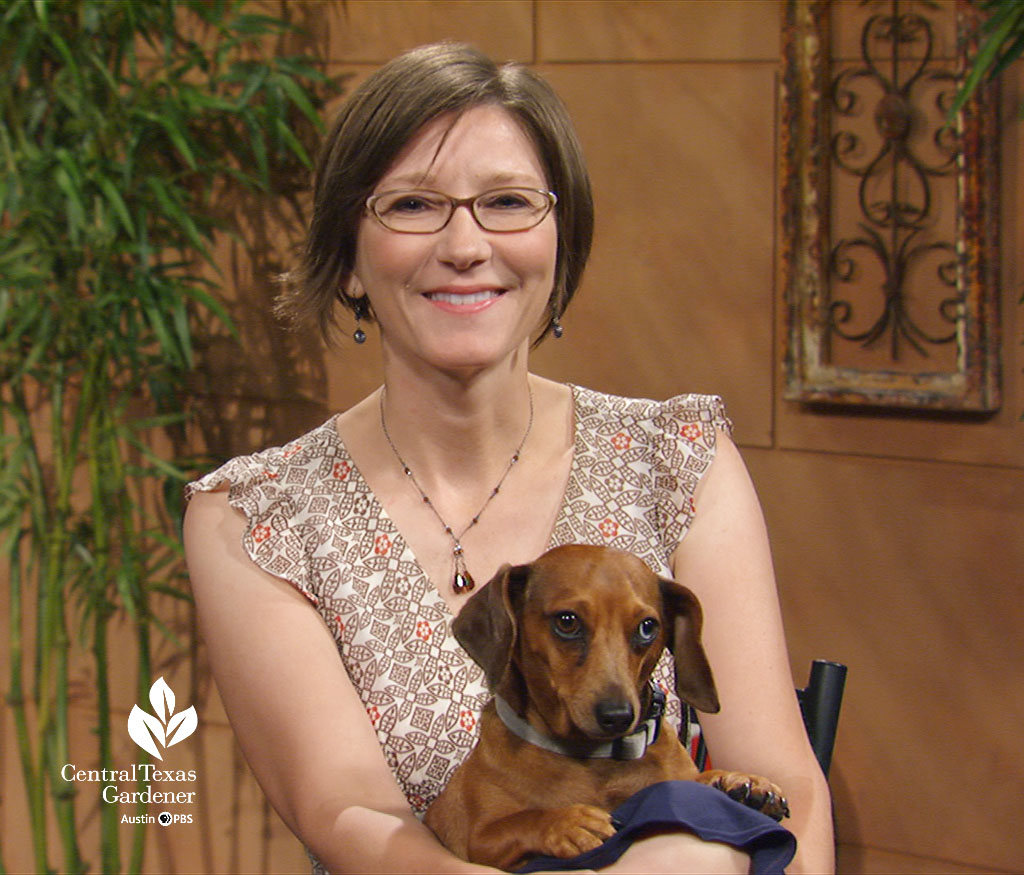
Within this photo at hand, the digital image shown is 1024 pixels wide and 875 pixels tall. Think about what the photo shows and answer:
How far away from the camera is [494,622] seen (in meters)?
1.01

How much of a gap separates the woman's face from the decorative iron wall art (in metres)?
0.99

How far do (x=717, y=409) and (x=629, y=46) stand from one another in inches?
41.9

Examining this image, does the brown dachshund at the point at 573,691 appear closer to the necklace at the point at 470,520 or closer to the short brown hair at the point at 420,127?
the necklace at the point at 470,520

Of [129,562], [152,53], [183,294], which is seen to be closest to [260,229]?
[183,294]

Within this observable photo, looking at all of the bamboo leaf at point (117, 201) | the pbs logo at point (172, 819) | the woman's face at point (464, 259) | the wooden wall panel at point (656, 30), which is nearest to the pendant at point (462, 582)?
the woman's face at point (464, 259)

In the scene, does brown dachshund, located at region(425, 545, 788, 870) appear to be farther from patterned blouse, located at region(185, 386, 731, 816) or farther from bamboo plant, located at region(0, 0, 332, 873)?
bamboo plant, located at region(0, 0, 332, 873)

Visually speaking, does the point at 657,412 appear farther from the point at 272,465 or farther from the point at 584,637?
the point at 584,637

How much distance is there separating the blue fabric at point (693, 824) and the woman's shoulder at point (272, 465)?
68cm

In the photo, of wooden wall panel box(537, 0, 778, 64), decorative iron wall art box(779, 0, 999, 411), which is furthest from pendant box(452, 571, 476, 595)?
wooden wall panel box(537, 0, 778, 64)

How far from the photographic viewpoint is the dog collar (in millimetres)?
1006

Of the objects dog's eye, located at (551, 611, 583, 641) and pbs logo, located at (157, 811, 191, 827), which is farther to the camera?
pbs logo, located at (157, 811, 191, 827)

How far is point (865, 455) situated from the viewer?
7.55 ft

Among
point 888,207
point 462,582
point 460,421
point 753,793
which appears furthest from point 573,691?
point 888,207

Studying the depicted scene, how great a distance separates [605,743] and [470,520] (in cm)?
41
